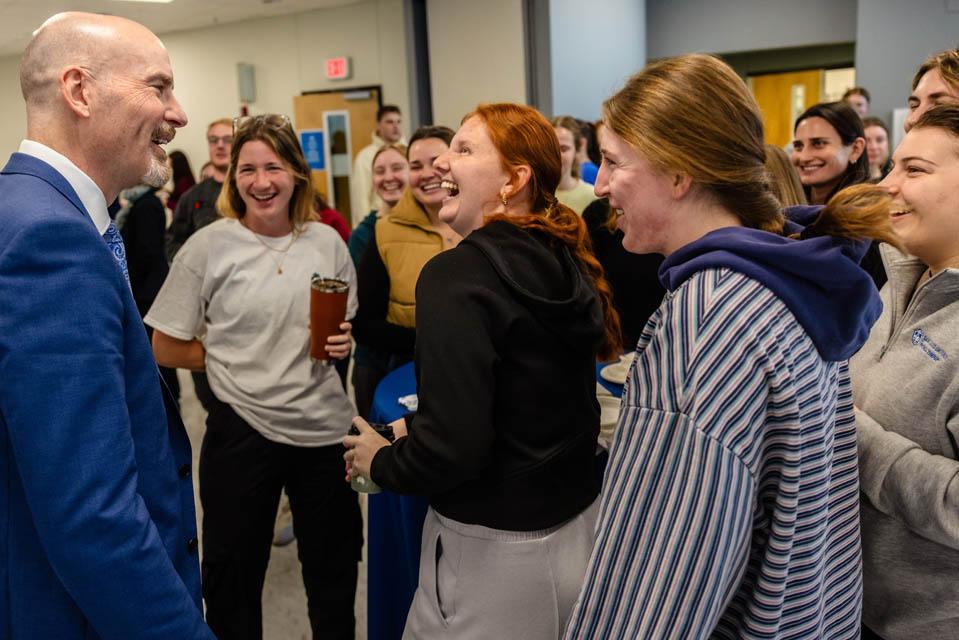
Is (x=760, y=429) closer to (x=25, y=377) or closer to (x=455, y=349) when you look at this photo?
(x=455, y=349)

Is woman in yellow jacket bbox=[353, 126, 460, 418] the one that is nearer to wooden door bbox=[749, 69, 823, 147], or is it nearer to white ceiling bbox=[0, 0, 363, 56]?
white ceiling bbox=[0, 0, 363, 56]

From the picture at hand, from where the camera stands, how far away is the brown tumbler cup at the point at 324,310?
174 cm

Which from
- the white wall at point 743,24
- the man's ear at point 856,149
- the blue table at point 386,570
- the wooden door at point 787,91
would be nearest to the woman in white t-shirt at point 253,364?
the blue table at point 386,570

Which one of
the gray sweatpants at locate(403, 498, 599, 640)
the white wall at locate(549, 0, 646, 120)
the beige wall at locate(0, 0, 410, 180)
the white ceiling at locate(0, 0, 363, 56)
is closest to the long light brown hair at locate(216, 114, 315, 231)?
the gray sweatpants at locate(403, 498, 599, 640)

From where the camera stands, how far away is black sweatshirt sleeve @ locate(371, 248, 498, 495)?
1.19 metres

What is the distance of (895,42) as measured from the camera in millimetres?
7023

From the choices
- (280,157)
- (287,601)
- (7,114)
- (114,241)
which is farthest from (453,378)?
(7,114)

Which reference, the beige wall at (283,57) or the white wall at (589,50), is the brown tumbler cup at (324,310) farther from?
the beige wall at (283,57)

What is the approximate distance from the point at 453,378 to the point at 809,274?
57cm

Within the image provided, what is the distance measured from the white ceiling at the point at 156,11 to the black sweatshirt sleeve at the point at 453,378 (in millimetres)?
6460

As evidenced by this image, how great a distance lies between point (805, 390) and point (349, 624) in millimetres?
1691

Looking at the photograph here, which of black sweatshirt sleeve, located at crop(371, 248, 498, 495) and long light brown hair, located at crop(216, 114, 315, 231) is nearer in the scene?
black sweatshirt sleeve, located at crop(371, 248, 498, 495)

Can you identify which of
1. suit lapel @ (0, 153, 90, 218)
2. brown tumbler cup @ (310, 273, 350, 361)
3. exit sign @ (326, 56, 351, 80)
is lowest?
brown tumbler cup @ (310, 273, 350, 361)

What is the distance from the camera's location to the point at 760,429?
2.91ft
